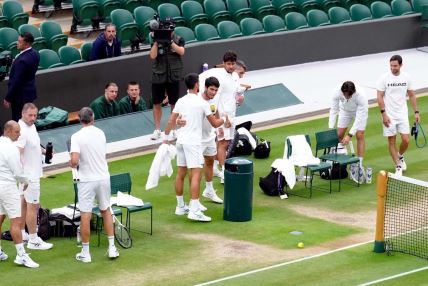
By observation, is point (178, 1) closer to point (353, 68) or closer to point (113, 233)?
point (353, 68)

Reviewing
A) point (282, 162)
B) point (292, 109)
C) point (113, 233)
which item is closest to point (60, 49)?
point (292, 109)

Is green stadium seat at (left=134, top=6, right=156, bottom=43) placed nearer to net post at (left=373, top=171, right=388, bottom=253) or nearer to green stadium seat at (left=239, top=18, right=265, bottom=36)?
green stadium seat at (left=239, top=18, right=265, bottom=36)

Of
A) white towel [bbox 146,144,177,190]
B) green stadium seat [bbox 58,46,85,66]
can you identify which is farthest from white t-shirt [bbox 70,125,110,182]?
green stadium seat [bbox 58,46,85,66]

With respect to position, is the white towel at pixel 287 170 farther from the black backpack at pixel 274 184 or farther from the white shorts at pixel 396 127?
the white shorts at pixel 396 127

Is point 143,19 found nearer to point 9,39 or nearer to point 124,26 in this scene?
point 124,26

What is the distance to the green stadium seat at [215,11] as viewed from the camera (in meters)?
29.6

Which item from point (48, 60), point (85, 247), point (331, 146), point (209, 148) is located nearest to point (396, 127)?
point (331, 146)

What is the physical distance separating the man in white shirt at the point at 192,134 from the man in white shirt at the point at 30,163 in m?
2.42

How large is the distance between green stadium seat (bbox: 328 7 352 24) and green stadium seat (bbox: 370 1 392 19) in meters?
1.18

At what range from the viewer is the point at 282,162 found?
20.7 m

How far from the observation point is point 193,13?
95.9 feet

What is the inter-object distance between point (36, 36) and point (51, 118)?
116 inches

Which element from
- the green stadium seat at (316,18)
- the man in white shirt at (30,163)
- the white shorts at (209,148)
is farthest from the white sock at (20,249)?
the green stadium seat at (316,18)

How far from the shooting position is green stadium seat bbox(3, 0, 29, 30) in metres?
26.8
